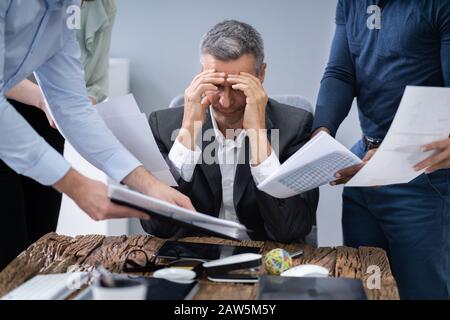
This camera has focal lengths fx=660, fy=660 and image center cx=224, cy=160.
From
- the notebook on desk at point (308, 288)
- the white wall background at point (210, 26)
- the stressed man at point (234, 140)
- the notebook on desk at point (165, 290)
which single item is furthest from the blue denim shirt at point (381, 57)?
the white wall background at point (210, 26)

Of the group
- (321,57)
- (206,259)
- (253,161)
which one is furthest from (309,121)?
(321,57)

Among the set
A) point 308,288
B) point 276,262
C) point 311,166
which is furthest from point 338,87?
point 308,288

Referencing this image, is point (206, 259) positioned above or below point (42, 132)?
below

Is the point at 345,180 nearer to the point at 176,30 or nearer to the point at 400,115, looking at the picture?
the point at 400,115

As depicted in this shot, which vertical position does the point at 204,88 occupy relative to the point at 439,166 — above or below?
above

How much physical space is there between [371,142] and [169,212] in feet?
2.71

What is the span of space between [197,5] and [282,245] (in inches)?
71.8

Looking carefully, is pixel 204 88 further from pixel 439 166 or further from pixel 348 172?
pixel 439 166

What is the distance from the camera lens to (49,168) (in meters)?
1.32

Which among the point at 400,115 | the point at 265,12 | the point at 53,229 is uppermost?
the point at 265,12

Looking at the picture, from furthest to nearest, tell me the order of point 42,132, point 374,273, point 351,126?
A: 1. point 351,126
2. point 42,132
3. point 374,273

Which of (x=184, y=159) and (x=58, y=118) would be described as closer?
(x=58, y=118)

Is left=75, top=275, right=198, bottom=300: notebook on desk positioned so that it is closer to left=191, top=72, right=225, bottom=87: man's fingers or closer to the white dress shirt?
the white dress shirt

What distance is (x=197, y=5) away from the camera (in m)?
3.14
